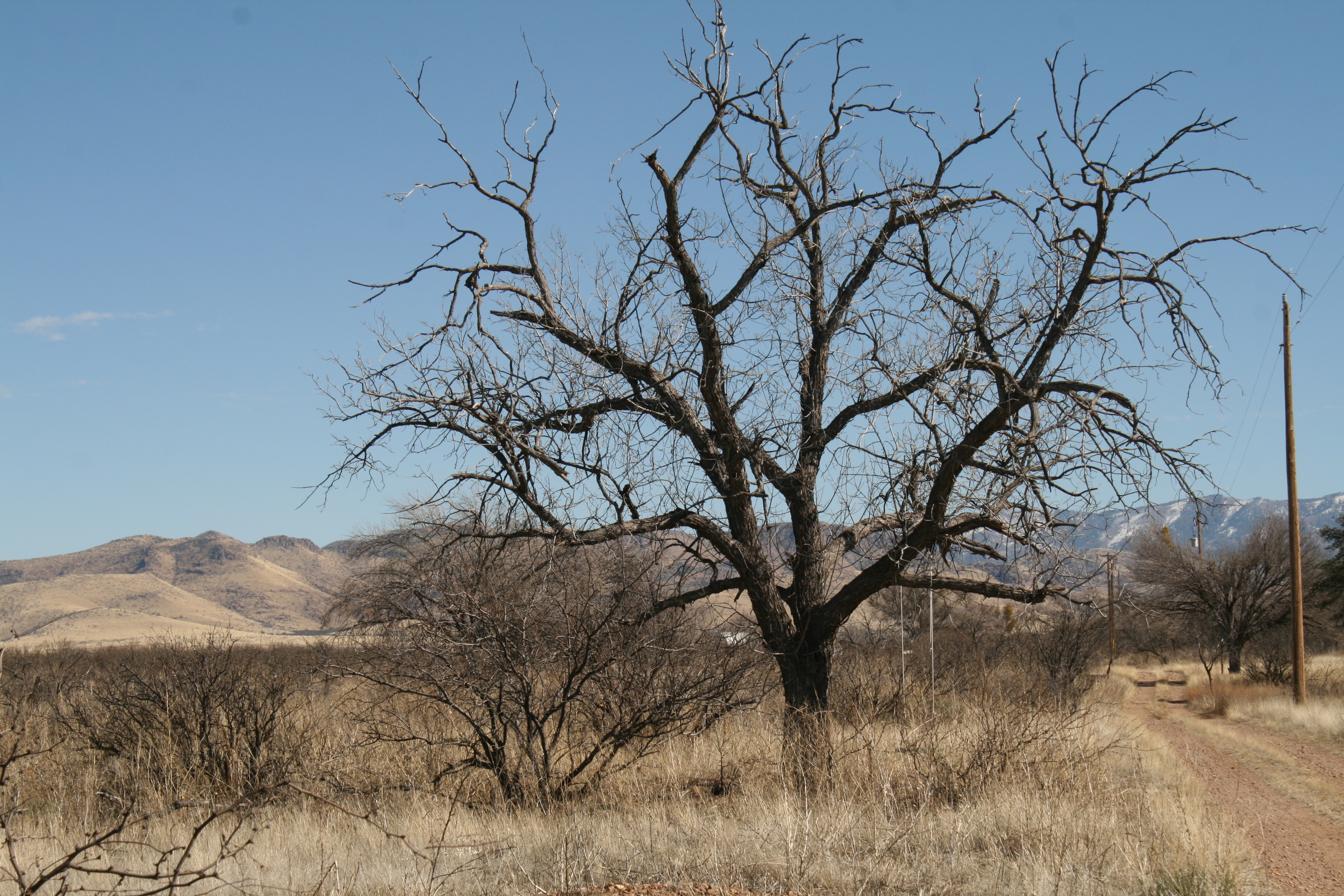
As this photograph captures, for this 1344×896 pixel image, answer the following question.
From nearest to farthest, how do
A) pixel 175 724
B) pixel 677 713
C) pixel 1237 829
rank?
pixel 1237 829, pixel 677 713, pixel 175 724

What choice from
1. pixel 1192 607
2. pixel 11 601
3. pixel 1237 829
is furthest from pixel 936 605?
pixel 11 601

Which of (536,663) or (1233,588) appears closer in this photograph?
(536,663)

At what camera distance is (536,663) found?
8.66 meters

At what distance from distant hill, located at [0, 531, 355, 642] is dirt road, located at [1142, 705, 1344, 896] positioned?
70.3 meters

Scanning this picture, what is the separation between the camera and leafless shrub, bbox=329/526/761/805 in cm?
862

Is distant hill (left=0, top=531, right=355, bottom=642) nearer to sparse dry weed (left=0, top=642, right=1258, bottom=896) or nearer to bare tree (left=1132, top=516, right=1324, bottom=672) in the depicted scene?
bare tree (left=1132, top=516, right=1324, bottom=672)

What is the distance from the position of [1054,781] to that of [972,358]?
400 centimetres

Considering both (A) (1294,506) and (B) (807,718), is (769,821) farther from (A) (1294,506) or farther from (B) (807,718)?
(A) (1294,506)

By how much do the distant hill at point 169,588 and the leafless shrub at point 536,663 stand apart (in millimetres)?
71902

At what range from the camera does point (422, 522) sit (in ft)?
29.0

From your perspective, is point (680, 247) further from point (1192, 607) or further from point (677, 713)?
point (1192, 607)

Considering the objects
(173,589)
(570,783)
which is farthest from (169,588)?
(570,783)

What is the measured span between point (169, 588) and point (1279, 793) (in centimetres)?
15152

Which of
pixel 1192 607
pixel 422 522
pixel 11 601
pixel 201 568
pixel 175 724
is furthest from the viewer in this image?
pixel 201 568
